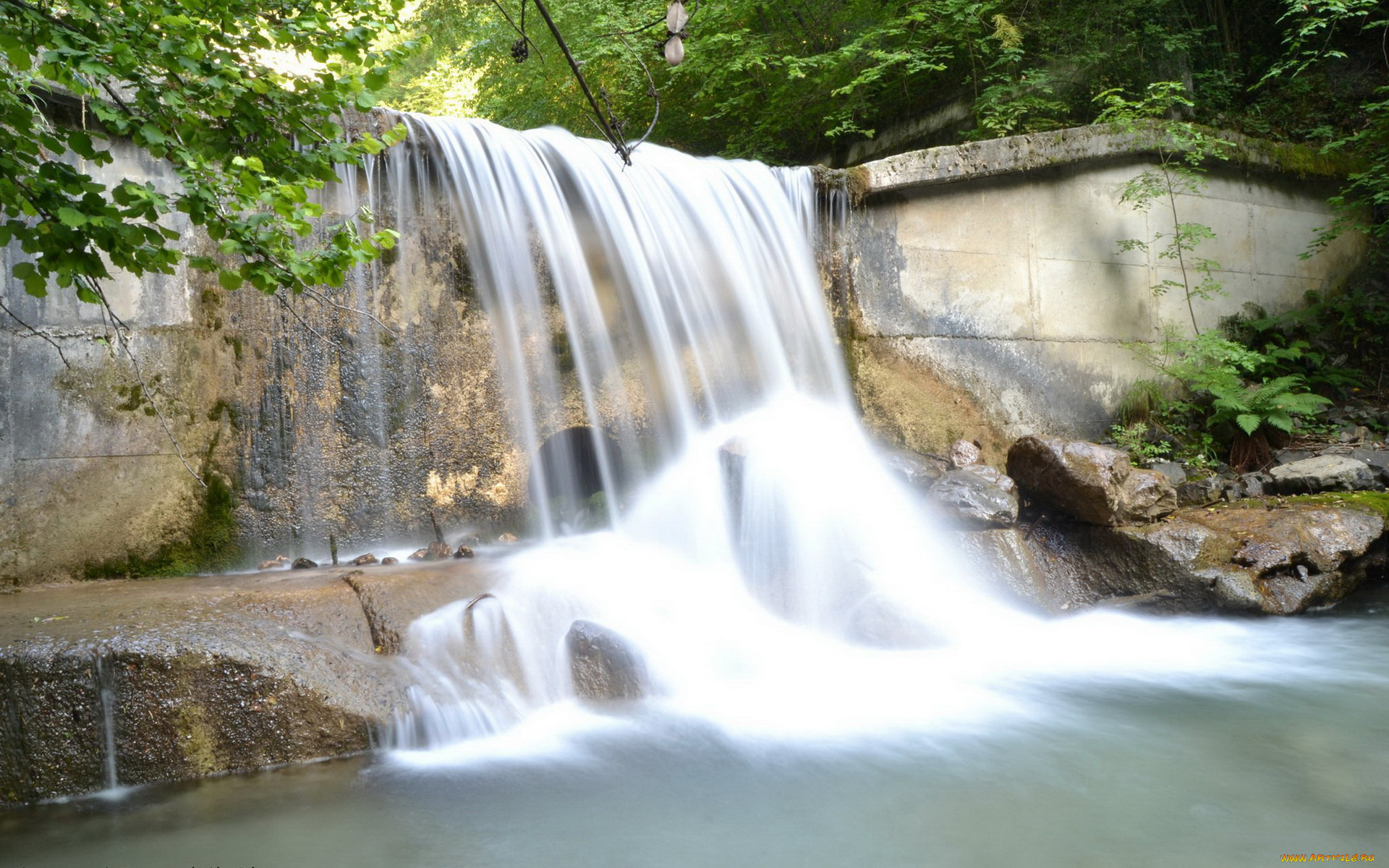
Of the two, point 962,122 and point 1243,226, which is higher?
point 962,122

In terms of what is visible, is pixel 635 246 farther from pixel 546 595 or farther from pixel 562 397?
pixel 546 595

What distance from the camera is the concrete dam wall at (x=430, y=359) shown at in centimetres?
568

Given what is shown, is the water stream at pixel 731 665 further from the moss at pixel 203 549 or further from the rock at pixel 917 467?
the moss at pixel 203 549

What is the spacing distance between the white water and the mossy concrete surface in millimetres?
314

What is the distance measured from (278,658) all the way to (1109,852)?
3.45m

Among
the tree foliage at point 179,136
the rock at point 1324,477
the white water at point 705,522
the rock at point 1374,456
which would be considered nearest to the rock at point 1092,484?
the white water at point 705,522

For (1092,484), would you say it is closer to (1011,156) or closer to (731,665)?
(731,665)

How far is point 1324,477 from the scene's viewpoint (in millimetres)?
7594

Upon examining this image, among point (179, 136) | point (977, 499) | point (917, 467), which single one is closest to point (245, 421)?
point (179, 136)

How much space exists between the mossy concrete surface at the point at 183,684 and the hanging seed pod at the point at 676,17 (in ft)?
10.4

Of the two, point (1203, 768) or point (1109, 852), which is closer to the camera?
point (1109, 852)

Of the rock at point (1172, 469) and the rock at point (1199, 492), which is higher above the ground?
the rock at point (1172, 469)

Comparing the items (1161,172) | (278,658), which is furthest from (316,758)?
(1161,172)

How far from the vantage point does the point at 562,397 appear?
7.33 m
